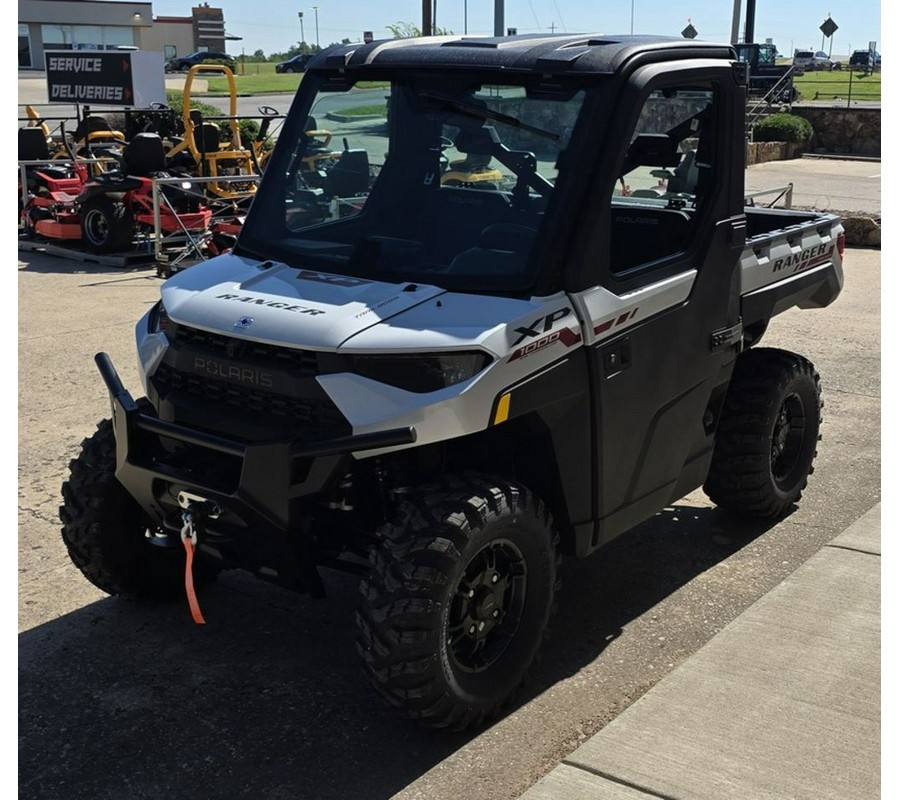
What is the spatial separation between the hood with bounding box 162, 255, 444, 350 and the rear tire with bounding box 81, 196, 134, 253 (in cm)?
958

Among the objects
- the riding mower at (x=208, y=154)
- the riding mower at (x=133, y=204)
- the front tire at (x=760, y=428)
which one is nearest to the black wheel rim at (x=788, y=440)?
the front tire at (x=760, y=428)

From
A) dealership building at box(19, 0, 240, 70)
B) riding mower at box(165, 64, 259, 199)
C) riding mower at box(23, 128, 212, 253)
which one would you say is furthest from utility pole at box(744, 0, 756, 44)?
dealership building at box(19, 0, 240, 70)

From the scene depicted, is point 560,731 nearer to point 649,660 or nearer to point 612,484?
point 649,660

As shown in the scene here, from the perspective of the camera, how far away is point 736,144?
16.1 feet

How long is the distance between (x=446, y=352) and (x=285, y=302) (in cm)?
65

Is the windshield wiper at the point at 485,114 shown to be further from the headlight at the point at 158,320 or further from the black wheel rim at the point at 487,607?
the black wheel rim at the point at 487,607

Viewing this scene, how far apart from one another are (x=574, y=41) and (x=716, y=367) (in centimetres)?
148

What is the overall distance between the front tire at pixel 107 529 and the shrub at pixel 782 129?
25.5 meters

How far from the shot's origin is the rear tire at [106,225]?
1349 centimetres

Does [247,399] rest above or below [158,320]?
below

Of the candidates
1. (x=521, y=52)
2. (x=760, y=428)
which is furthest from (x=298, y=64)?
(x=521, y=52)

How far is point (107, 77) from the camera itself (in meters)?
19.9

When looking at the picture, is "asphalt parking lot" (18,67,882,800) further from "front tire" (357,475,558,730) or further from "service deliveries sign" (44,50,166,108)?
"service deliveries sign" (44,50,166,108)

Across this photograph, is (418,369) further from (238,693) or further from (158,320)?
(238,693)
